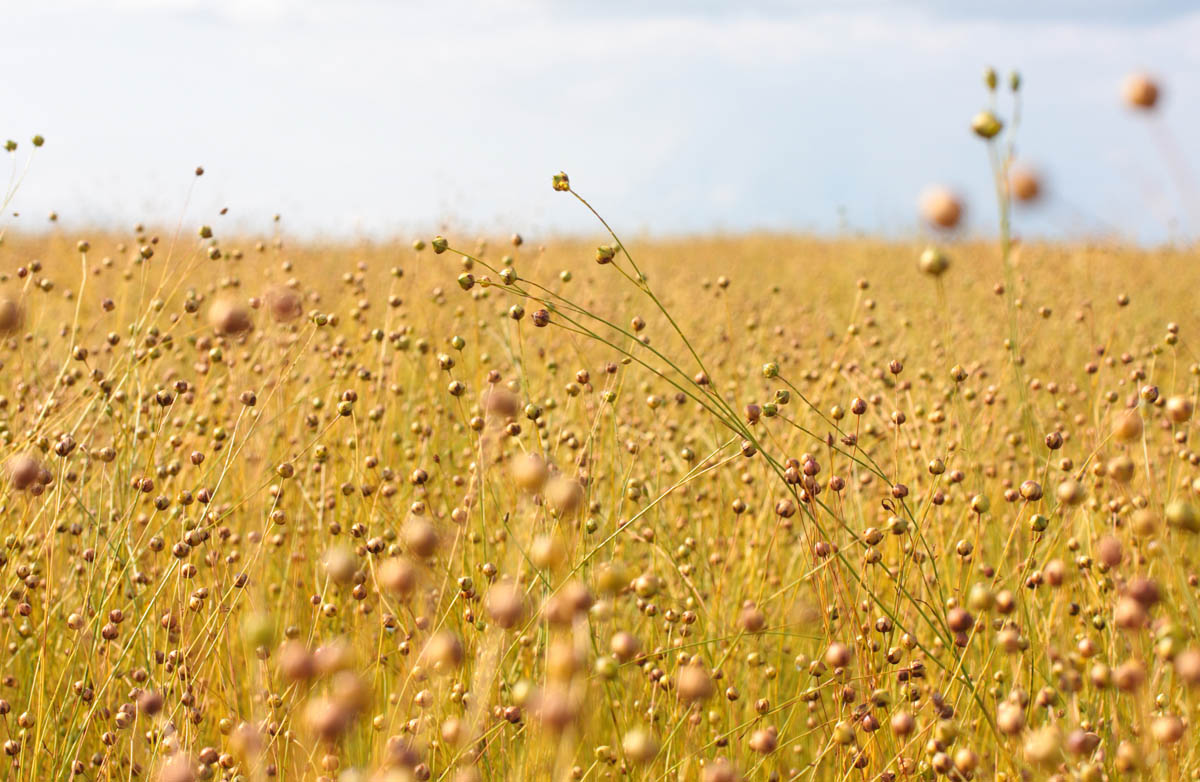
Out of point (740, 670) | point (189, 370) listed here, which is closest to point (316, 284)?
point (189, 370)

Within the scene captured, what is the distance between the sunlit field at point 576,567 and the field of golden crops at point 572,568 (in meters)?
0.02

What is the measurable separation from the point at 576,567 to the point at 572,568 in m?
0.25

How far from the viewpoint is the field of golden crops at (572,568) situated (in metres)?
1.27

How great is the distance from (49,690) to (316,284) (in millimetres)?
4331

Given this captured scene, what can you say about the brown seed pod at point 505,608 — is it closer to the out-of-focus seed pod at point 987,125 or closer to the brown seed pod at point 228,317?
the brown seed pod at point 228,317

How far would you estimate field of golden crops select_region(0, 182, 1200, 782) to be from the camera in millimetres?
1274

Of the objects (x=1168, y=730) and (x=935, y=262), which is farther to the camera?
(x=935, y=262)

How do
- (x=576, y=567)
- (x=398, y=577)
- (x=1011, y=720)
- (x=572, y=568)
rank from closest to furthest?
(x=398, y=577)
(x=1011, y=720)
(x=576, y=567)
(x=572, y=568)

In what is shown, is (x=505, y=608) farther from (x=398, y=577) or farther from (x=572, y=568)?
(x=572, y=568)

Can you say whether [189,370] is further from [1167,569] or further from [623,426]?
[1167,569]

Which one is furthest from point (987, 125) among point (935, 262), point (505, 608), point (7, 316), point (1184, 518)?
point (7, 316)

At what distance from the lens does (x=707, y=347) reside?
4609 mm

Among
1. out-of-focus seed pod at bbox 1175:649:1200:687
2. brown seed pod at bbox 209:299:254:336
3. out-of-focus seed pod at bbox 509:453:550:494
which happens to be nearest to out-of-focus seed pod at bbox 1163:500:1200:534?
out-of-focus seed pod at bbox 1175:649:1200:687

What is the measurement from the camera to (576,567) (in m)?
1.41
